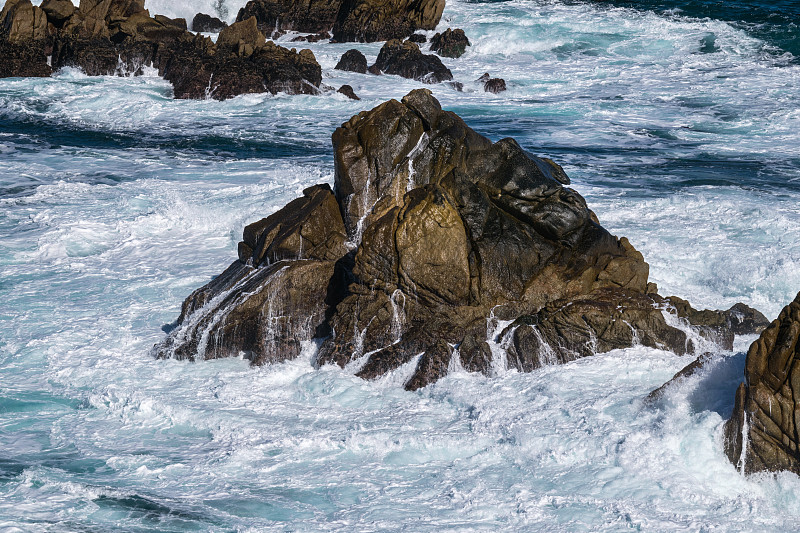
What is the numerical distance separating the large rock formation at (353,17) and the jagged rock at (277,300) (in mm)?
26023

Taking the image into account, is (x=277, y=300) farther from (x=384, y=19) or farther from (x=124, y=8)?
(x=384, y=19)

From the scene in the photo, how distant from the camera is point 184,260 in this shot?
12.4 metres

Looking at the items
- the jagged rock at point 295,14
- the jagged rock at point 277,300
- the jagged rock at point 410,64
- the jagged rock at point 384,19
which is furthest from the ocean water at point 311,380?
the jagged rock at point 295,14

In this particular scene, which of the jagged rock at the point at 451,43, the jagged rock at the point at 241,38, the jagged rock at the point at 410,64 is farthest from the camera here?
the jagged rock at the point at 451,43

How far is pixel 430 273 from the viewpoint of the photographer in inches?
345

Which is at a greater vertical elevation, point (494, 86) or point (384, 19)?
point (384, 19)

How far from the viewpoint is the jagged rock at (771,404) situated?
6.52m

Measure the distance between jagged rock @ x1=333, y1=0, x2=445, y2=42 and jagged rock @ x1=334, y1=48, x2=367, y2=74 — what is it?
5.36m

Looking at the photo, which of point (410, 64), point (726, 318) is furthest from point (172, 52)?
point (726, 318)

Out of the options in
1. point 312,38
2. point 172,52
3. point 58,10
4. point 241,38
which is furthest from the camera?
point 312,38

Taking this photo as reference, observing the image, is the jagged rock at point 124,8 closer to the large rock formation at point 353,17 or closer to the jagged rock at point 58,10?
the jagged rock at point 58,10

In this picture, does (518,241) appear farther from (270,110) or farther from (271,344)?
(270,110)

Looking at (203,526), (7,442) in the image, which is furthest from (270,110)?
(203,526)

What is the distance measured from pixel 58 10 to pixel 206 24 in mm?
8862
